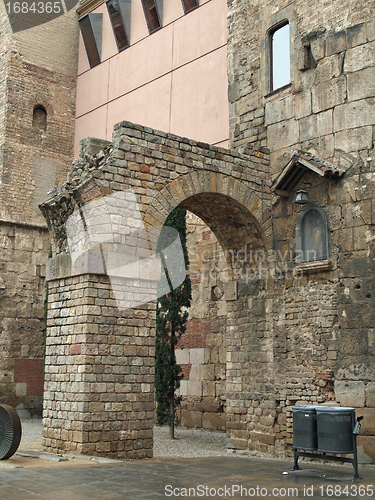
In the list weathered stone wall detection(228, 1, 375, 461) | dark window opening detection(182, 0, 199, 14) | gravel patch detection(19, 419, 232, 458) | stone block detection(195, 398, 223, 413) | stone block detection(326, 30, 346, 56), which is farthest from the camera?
dark window opening detection(182, 0, 199, 14)

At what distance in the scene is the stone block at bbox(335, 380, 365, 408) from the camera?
27.1ft

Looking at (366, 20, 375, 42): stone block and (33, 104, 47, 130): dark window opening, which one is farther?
(33, 104, 47, 130): dark window opening

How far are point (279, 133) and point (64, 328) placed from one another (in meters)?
4.90

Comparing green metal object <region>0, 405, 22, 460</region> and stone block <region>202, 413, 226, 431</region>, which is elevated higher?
green metal object <region>0, 405, 22, 460</region>

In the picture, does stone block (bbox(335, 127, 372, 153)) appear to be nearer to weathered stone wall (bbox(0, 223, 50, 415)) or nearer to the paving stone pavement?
the paving stone pavement

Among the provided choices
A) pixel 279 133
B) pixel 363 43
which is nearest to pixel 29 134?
pixel 279 133

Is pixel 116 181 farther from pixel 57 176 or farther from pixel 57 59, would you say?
pixel 57 59

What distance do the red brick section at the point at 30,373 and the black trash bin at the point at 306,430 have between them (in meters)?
10.6

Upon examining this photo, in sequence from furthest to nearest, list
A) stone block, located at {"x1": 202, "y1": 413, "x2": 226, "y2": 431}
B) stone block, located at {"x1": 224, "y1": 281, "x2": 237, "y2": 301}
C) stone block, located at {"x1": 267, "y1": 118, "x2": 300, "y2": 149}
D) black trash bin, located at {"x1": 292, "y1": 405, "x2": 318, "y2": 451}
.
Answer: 1. stone block, located at {"x1": 202, "y1": 413, "x2": 226, "y2": 431}
2. stone block, located at {"x1": 224, "y1": 281, "x2": 237, "y2": 301}
3. stone block, located at {"x1": 267, "y1": 118, "x2": 300, "y2": 149}
4. black trash bin, located at {"x1": 292, "y1": 405, "x2": 318, "y2": 451}

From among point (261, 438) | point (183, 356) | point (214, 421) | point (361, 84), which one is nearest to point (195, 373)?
point (183, 356)

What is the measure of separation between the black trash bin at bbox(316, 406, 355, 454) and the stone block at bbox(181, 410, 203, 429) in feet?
22.3

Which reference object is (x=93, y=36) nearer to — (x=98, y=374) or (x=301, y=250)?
(x=301, y=250)

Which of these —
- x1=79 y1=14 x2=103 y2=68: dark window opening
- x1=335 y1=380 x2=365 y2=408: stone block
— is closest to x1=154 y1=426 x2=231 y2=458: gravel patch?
x1=335 y1=380 x2=365 y2=408: stone block

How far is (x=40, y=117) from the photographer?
17531 millimetres
